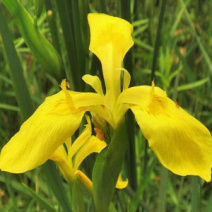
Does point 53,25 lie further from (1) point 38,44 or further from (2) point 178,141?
(2) point 178,141

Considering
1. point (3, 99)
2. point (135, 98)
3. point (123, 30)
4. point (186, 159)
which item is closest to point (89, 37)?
point (123, 30)

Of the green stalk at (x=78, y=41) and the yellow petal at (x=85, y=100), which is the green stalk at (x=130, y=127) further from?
the yellow petal at (x=85, y=100)

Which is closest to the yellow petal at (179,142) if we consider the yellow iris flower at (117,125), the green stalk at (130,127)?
the yellow iris flower at (117,125)

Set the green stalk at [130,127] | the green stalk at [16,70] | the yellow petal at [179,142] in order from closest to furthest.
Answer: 1. the yellow petal at [179,142]
2. the green stalk at [16,70]
3. the green stalk at [130,127]

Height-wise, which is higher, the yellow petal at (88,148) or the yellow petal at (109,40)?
the yellow petal at (109,40)

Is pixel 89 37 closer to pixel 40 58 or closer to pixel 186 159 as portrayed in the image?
pixel 40 58

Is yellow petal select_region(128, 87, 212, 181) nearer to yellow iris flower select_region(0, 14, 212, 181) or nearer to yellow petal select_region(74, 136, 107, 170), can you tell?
yellow iris flower select_region(0, 14, 212, 181)

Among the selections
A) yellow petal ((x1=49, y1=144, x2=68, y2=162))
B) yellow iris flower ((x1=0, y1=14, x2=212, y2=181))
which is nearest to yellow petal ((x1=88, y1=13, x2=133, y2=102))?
yellow iris flower ((x1=0, y1=14, x2=212, y2=181))
